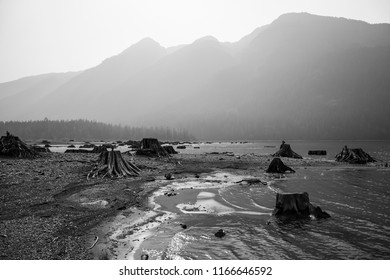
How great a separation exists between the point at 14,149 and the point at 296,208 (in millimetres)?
37063

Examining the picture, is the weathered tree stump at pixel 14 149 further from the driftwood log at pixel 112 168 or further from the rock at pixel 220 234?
the rock at pixel 220 234

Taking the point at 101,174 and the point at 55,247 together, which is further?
the point at 101,174

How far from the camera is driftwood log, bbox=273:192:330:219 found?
1424 cm

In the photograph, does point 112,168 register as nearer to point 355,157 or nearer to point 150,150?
point 150,150

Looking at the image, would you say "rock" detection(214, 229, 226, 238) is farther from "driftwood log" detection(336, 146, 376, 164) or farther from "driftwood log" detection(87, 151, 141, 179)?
"driftwood log" detection(336, 146, 376, 164)

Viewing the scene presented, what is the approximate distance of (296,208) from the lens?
14297 millimetres

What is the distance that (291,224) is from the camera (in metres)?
12.9

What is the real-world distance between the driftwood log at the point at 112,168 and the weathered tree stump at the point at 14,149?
14907 mm

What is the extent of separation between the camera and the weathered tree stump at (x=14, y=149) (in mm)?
34188

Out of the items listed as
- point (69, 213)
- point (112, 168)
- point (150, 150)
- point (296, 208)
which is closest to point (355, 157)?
point (150, 150)
